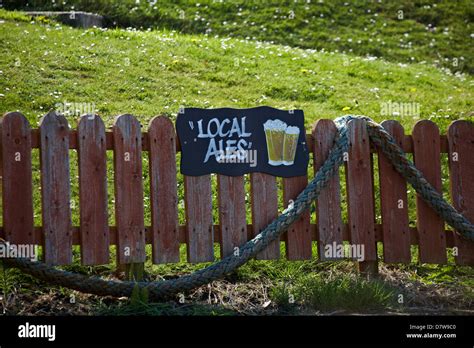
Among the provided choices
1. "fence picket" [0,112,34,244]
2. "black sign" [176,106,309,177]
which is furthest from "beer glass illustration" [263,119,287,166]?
"fence picket" [0,112,34,244]

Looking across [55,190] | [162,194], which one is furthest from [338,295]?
[55,190]

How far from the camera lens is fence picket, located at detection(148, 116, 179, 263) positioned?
5.49 metres

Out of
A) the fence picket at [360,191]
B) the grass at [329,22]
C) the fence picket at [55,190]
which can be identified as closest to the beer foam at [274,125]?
the fence picket at [360,191]

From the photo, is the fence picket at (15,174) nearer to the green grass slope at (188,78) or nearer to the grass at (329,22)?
the green grass slope at (188,78)

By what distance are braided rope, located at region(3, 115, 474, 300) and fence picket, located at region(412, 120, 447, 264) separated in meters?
0.14

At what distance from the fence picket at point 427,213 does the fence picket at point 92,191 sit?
2471 mm

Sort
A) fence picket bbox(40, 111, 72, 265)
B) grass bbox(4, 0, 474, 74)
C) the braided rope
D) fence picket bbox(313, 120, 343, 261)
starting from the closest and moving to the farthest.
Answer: the braided rope
fence picket bbox(40, 111, 72, 265)
fence picket bbox(313, 120, 343, 261)
grass bbox(4, 0, 474, 74)

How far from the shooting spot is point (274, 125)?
582 cm

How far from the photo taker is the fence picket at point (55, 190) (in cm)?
528

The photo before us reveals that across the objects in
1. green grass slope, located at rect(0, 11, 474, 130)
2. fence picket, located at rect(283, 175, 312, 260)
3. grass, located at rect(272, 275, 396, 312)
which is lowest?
grass, located at rect(272, 275, 396, 312)

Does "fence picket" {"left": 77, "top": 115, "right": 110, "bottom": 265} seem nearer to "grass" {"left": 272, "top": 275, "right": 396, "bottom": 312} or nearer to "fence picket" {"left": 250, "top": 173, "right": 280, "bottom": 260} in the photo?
"fence picket" {"left": 250, "top": 173, "right": 280, "bottom": 260}

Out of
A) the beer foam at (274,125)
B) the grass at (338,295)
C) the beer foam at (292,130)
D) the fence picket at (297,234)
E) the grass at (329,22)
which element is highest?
the grass at (329,22)

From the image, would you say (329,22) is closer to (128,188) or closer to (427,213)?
(427,213)
